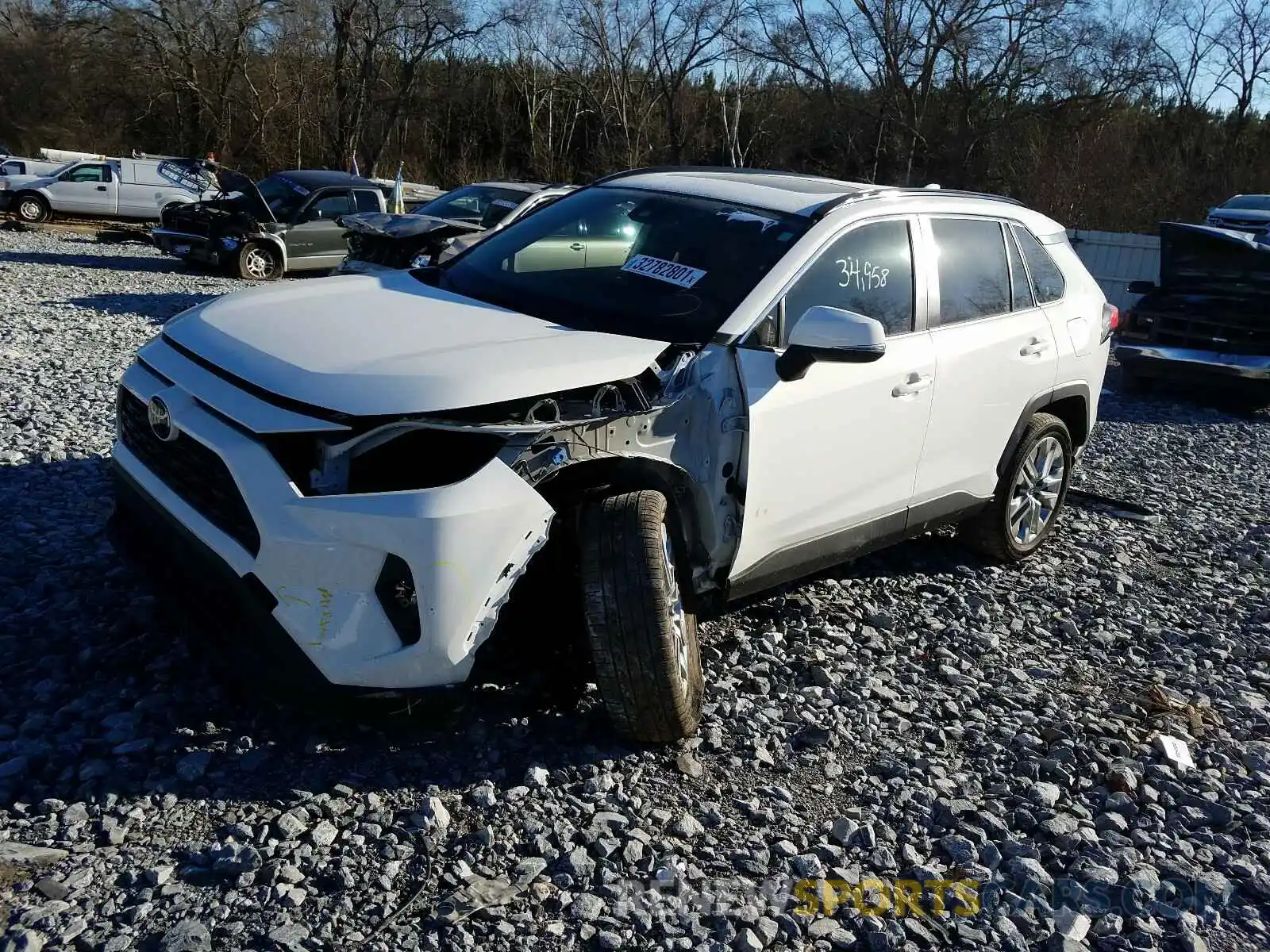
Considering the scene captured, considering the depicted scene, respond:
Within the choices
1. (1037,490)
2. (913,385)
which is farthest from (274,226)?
(913,385)

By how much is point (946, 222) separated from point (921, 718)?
7.24 feet

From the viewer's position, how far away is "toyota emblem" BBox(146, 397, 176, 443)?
328cm

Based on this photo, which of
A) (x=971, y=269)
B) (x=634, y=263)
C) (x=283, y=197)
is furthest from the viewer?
(x=283, y=197)

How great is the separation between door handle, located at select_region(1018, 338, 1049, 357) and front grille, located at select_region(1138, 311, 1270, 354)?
6556 mm

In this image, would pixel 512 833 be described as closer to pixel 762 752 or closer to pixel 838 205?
pixel 762 752

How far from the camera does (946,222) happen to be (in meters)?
4.76

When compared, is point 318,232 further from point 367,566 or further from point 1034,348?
point 367,566

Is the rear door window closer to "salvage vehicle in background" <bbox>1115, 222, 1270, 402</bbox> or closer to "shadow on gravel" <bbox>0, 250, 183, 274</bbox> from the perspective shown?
"salvage vehicle in background" <bbox>1115, 222, 1270, 402</bbox>

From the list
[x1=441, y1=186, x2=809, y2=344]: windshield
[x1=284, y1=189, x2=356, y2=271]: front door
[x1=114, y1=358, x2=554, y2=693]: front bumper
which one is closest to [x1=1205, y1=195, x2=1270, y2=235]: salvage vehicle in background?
[x1=284, y1=189, x2=356, y2=271]: front door

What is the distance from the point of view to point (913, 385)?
4297 millimetres

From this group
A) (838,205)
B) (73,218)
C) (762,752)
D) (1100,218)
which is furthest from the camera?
(1100,218)

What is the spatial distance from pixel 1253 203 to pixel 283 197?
14.9m

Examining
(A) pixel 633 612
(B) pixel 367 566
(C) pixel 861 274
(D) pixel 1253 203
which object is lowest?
(A) pixel 633 612

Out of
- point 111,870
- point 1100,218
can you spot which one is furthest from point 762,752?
point 1100,218
